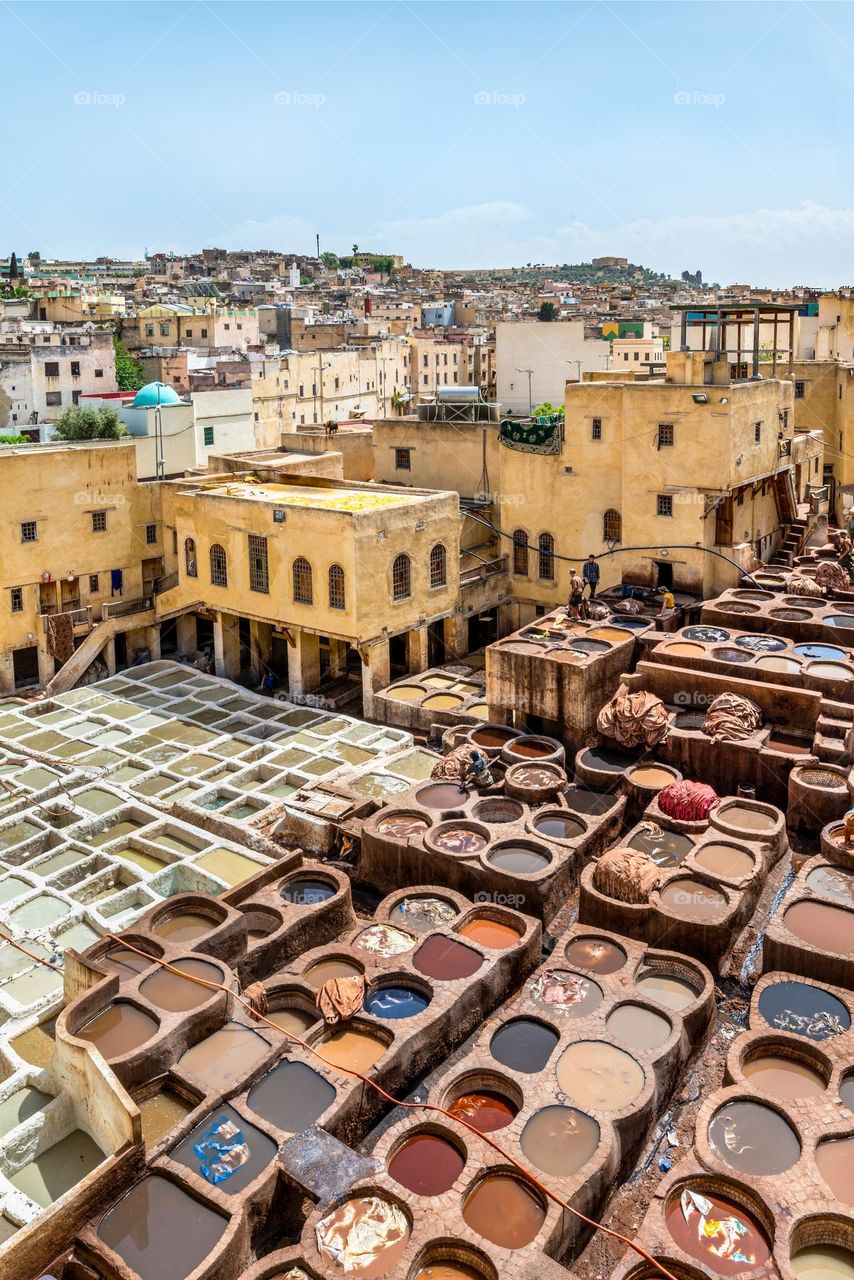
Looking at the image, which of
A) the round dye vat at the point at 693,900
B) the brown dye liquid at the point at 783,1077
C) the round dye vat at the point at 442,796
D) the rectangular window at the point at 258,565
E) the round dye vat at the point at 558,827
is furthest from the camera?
the rectangular window at the point at 258,565

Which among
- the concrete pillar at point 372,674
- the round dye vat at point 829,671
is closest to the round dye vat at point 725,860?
the round dye vat at point 829,671

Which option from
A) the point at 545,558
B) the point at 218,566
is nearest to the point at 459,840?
the point at 545,558

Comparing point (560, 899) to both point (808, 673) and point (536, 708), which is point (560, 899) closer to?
point (536, 708)

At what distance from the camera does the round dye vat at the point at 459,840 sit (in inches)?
846

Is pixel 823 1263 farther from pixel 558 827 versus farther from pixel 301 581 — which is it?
pixel 301 581

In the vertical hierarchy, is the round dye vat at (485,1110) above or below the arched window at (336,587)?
below

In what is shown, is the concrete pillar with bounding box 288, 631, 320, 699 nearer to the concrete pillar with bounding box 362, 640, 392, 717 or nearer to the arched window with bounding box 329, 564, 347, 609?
the arched window with bounding box 329, 564, 347, 609

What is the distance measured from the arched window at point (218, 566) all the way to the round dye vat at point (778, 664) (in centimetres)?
1708

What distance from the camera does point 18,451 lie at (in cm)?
3497

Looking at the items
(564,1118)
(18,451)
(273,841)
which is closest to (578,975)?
(564,1118)

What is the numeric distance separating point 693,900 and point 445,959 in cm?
456

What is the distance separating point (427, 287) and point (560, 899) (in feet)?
494

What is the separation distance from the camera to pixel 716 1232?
1295 cm

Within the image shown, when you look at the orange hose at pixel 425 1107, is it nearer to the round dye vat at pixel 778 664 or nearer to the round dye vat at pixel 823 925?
the round dye vat at pixel 823 925
